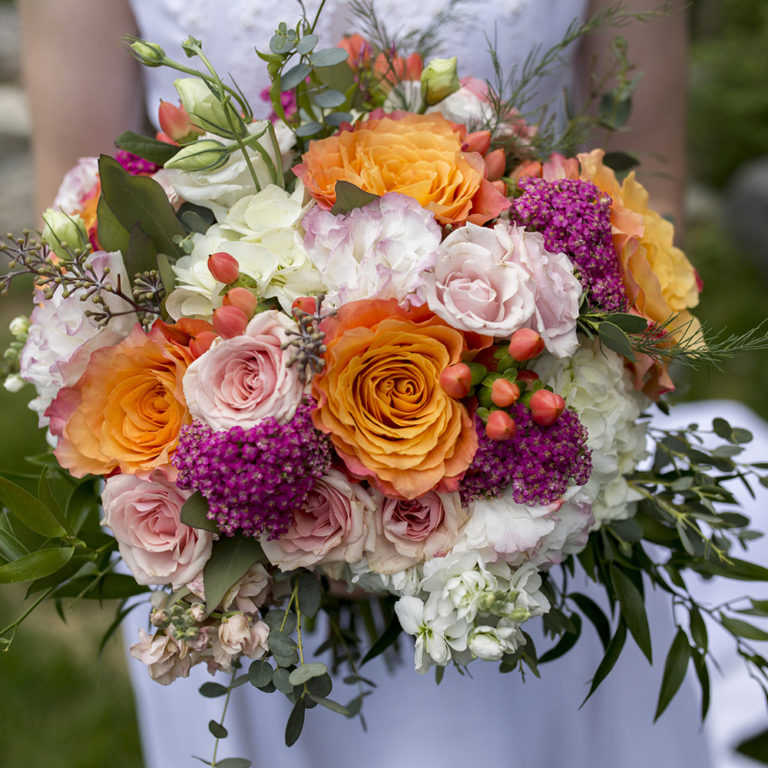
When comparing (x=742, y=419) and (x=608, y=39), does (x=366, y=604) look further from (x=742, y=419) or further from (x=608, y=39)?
(x=742, y=419)

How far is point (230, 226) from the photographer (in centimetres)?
81

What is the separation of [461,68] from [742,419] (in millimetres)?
1583

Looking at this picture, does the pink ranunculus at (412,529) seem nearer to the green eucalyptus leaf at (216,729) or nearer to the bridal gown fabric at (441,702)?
the green eucalyptus leaf at (216,729)

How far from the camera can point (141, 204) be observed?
0.82 m

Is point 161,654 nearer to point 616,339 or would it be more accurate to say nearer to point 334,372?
point 334,372

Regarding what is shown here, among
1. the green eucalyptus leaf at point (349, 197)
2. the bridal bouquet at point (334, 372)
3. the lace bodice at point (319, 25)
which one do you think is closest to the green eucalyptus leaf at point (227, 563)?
the bridal bouquet at point (334, 372)

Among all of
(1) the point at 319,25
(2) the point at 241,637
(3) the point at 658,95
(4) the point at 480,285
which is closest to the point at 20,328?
(2) the point at 241,637

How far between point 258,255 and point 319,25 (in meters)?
0.68

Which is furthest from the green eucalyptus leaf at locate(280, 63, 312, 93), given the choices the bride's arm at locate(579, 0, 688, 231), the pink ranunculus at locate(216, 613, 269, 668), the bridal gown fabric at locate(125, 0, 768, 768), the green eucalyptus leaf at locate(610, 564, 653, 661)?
the bride's arm at locate(579, 0, 688, 231)

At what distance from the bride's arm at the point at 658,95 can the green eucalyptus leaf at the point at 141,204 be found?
918 millimetres

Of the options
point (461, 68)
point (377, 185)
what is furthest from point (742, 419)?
point (377, 185)

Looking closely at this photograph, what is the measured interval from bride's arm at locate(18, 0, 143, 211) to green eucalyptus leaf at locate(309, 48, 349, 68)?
686 mm

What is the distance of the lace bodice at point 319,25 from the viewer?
4.14 ft

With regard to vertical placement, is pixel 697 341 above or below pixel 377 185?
below
